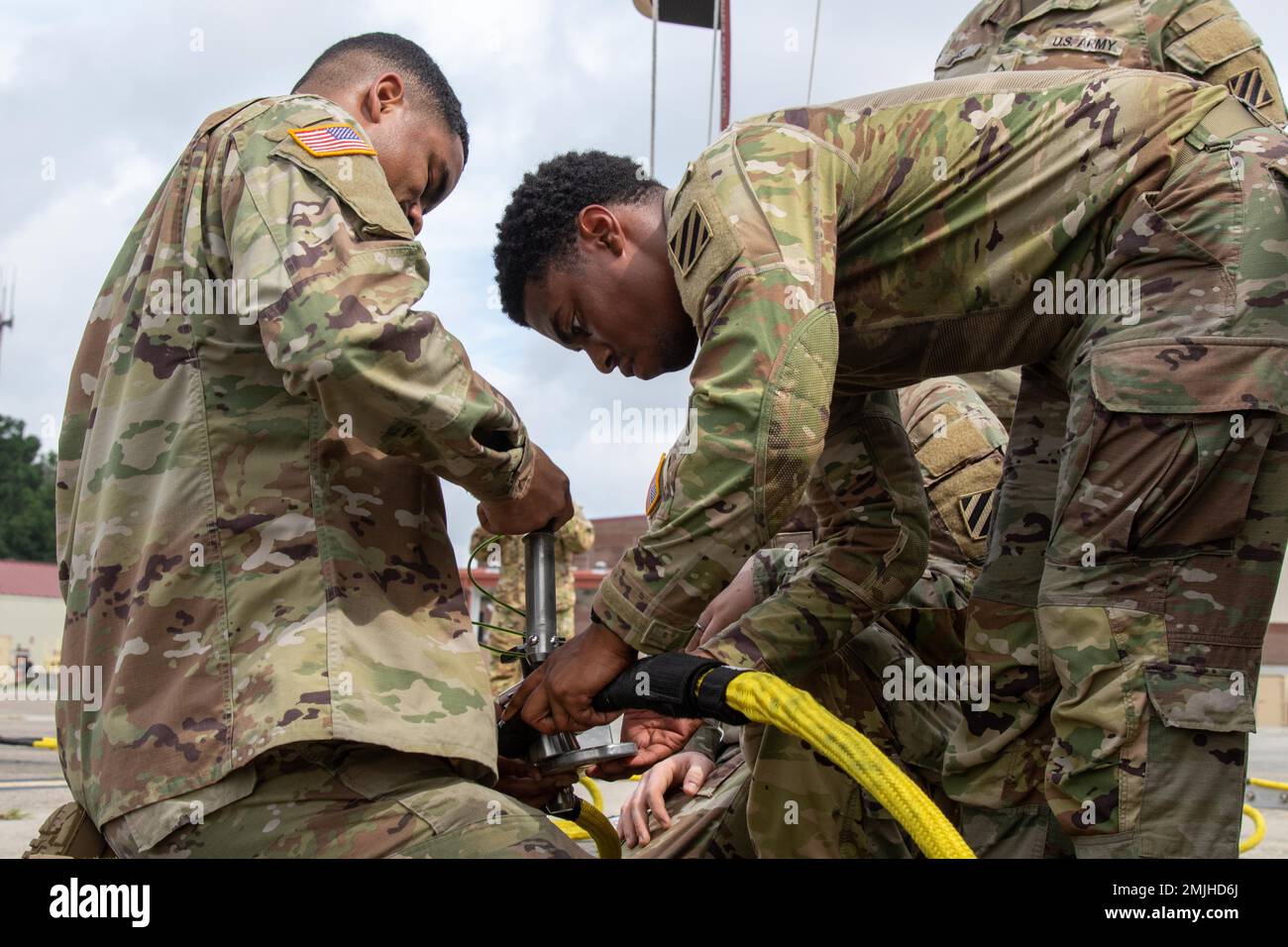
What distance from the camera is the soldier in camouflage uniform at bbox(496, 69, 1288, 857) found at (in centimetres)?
223

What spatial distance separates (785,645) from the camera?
10.2 ft

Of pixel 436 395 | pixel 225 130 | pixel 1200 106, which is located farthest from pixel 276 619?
pixel 1200 106

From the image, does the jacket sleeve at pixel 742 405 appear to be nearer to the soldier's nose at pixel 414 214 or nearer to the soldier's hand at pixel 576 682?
the soldier's hand at pixel 576 682

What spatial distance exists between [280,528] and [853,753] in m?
1.02

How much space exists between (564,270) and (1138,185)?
1.27m

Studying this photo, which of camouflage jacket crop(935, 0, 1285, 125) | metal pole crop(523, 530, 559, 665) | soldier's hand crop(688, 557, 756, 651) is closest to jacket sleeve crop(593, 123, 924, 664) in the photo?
metal pole crop(523, 530, 559, 665)

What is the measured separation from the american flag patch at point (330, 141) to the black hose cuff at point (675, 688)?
1066mm

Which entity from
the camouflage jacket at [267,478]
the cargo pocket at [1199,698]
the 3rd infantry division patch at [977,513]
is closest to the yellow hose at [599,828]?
the camouflage jacket at [267,478]

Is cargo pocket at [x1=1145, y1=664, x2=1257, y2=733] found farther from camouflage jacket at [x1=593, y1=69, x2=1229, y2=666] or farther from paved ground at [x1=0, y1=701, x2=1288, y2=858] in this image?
paved ground at [x1=0, y1=701, x2=1288, y2=858]

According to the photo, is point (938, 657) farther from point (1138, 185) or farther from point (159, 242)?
point (159, 242)

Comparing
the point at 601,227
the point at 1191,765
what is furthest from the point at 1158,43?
the point at 1191,765

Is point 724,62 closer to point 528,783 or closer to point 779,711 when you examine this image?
point 528,783

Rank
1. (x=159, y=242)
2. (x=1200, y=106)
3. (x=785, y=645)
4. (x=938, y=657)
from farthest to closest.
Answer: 1. (x=938, y=657)
2. (x=785, y=645)
3. (x=1200, y=106)
4. (x=159, y=242)

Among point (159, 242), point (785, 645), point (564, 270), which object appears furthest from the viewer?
point (785, 645)
